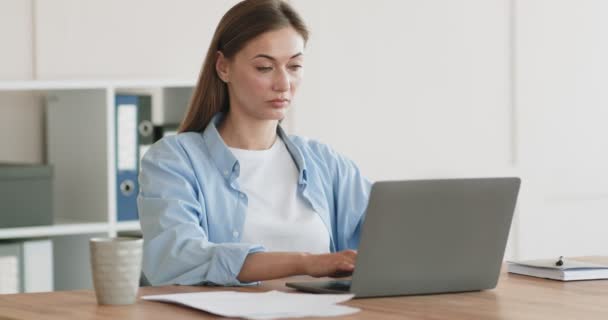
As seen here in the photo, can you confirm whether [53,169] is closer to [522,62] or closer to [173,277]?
[173,277]

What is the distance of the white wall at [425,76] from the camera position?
4.05 m

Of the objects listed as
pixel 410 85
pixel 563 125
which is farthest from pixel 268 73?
pixel 563 125

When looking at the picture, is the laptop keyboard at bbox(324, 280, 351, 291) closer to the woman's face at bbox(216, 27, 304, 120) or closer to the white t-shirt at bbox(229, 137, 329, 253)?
the white t-shirt at bbox(229, 137, 329, 253)

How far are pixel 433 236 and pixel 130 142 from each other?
6.54 ft

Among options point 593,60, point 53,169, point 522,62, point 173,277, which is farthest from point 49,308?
point 593,60

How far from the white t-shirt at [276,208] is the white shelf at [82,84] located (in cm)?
115

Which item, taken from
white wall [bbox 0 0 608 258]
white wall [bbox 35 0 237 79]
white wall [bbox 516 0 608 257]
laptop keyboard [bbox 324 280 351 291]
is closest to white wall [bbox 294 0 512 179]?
white wall [bbox 0 0 608 258]

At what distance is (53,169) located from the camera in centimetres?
368

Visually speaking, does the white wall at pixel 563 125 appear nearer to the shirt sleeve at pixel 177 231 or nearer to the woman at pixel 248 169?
the woman at pixel 248 169

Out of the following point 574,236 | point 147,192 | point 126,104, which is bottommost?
point 574,236

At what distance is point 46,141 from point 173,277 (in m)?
1.89

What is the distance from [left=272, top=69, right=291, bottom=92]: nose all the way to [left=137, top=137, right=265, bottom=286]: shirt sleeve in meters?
0.26

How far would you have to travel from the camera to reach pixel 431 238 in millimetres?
1986

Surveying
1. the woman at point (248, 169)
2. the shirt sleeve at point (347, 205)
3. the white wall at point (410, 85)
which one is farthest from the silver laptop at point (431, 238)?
the white wall at point (410, 85)
